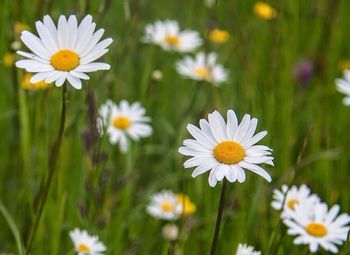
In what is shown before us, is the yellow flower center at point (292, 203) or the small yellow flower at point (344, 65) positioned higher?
the small yellow flower at point (344, 65)

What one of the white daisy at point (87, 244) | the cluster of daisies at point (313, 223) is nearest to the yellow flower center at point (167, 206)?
the white daisy at point (87, 244)

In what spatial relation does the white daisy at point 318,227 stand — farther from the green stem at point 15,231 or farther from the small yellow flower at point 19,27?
the small yellow flower at point 19,27

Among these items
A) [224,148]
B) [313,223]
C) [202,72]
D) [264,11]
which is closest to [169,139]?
[202,72]

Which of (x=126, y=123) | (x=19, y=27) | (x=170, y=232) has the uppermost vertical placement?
(x=19, y=27)

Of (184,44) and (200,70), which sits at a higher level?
(184,44)

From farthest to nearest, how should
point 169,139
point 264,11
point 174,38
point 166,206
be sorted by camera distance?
point 264,11, point 174,38, point 169,139, point 166,206

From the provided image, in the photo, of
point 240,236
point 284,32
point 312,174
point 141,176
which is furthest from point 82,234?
point 284,32

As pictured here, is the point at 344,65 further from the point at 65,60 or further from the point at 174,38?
the point at 65,60
